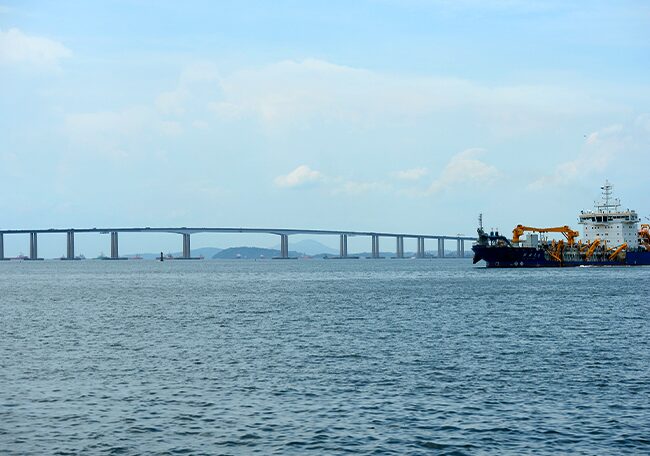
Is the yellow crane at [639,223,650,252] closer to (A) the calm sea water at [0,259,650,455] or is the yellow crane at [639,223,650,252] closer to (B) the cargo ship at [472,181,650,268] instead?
(B) the cargo ship at [472,181,650,268]

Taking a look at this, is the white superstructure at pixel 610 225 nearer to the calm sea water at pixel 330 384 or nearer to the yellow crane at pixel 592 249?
the yellow crane at pixel 592 249

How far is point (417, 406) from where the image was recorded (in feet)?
79.3

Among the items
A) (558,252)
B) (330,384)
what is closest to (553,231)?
(558,252)

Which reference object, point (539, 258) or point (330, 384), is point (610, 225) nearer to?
point (539, 258)

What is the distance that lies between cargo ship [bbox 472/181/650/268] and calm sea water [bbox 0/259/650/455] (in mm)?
89986

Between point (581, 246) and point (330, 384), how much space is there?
124977 mm

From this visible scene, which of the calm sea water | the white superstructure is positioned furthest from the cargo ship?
the calm sea water

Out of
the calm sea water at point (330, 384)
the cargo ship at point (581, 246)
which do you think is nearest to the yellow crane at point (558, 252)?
the cargo ship at point (581, 246)

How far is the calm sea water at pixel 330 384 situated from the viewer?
68.0 feet

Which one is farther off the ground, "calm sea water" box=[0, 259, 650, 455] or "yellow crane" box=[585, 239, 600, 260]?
"yellow crane" box=[585, 239, 600, 260]

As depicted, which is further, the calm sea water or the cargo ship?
the cargo ship

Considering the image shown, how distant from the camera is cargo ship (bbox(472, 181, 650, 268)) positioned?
14138cm

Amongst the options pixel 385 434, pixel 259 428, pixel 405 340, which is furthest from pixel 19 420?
pixel 405 340

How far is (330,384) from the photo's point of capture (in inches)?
1091
